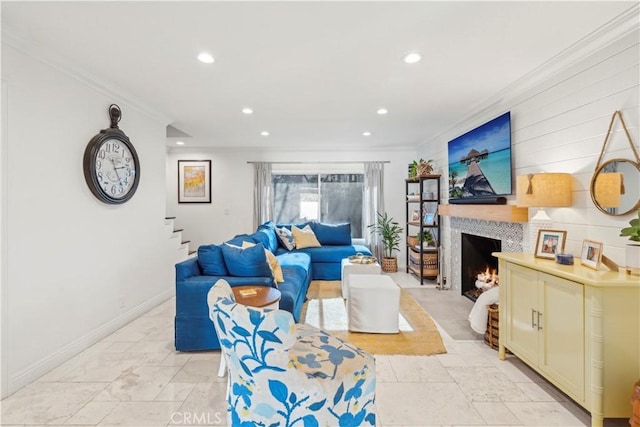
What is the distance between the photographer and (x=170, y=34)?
207cm

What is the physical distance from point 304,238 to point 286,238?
0.33m

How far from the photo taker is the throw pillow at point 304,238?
5449 mm

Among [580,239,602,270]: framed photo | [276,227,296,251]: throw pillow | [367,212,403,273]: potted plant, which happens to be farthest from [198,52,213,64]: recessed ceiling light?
[367,212,403,273]: potted plant

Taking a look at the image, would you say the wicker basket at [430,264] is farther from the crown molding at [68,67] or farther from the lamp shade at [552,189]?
the crown molding at [68,67]

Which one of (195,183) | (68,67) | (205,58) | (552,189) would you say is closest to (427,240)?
(552,189)

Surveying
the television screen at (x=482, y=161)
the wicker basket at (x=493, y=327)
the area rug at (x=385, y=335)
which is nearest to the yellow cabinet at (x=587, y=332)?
the wicker basket at (x=493, y=327)

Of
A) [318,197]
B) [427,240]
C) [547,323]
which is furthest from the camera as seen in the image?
[318,197]

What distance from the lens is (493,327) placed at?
Answer: 8.73 ft

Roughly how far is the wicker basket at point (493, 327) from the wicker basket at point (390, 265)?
2969mm

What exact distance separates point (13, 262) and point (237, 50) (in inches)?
85.0

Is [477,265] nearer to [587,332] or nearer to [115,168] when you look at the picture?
[587,332]

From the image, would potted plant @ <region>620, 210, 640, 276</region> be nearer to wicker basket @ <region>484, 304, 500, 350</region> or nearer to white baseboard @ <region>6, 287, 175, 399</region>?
wicker basket @ <region>484, 304, 500, 350</region>

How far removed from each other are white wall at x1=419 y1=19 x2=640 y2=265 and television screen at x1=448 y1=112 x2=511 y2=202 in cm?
11

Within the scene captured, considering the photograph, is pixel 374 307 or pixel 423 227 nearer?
pixel 374 307
